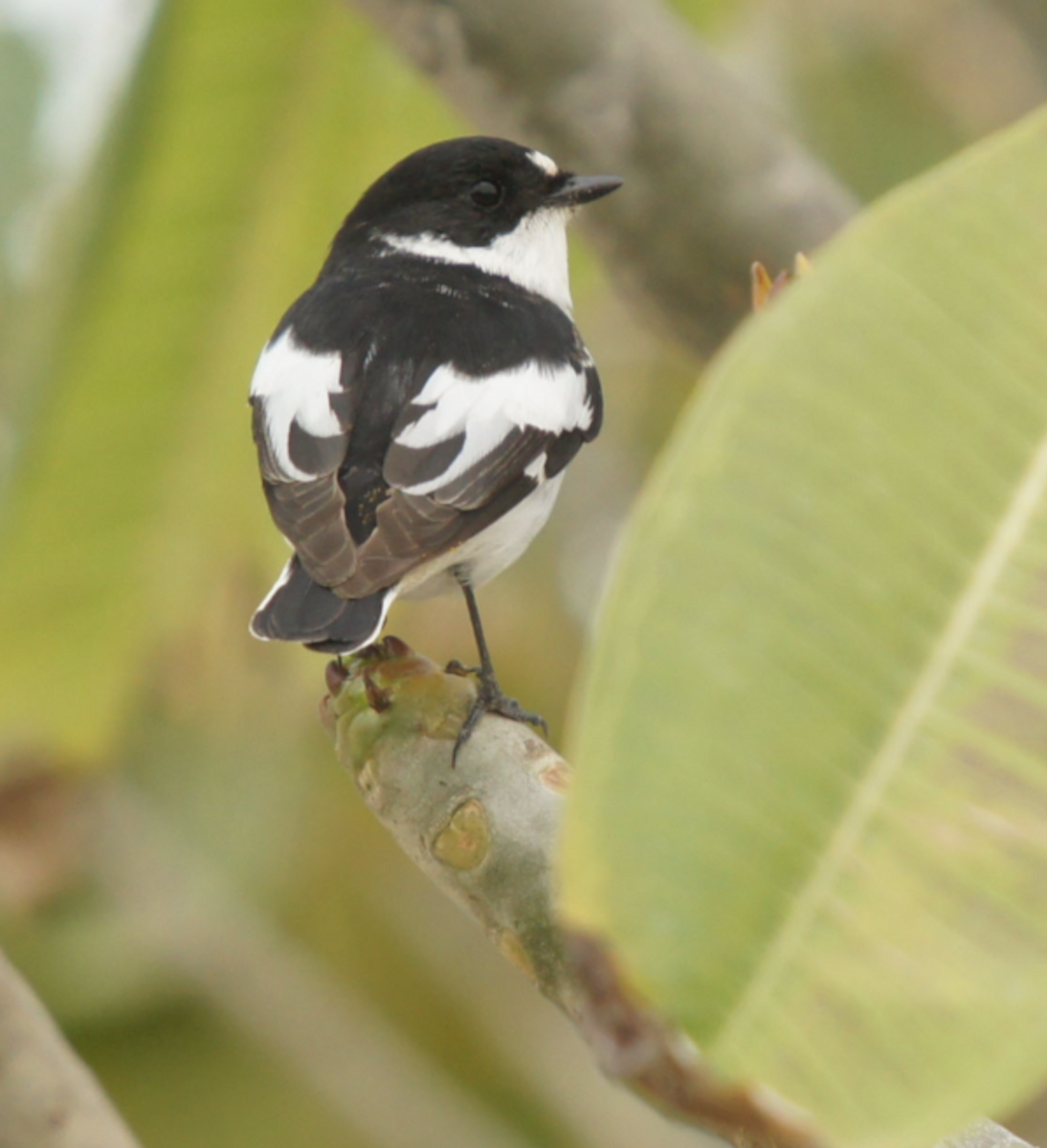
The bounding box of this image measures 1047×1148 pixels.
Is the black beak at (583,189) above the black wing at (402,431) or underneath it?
above

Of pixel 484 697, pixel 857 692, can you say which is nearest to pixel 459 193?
pixel 484 697

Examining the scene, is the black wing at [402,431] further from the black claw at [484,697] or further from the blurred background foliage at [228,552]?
the blurred background foliage at [228,552]

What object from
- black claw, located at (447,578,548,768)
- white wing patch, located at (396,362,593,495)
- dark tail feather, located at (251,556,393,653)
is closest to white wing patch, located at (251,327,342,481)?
white wing patch, located at (396,362,593,495)

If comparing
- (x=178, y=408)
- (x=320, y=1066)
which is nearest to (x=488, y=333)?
(x=178, y=408)

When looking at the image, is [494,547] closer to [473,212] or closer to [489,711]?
[473,212]

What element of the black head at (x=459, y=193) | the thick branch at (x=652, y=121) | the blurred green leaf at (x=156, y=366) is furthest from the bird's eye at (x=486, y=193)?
the thick branch at (x=652, y=121)
